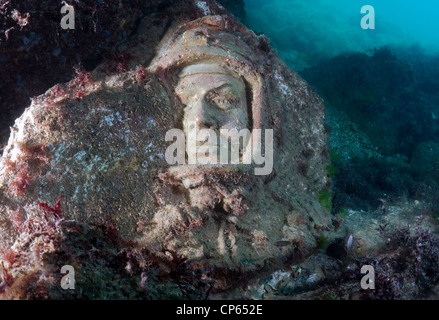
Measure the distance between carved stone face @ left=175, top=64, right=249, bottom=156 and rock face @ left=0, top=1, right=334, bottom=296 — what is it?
1.5 inches

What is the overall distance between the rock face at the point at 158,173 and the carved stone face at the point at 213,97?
4 cm

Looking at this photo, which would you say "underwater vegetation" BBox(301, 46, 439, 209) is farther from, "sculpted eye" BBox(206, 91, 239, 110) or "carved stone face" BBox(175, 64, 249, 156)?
"sculpted eye" BBox(206, 91, 239, 110)

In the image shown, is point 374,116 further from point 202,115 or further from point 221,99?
point 202,115

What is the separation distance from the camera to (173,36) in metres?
5.79

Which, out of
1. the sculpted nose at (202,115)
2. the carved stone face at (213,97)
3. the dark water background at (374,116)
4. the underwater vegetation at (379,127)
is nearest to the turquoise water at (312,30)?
the dark water background at (374,116)

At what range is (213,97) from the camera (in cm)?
492

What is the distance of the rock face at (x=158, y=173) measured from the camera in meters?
3.64

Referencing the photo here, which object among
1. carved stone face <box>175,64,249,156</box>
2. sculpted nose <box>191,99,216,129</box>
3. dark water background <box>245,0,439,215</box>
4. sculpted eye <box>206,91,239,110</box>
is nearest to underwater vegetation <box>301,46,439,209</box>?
dark water background <box>245,0,439,215</box>

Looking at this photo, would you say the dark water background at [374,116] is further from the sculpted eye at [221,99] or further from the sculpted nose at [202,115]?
the sculpted nose at [202,115]

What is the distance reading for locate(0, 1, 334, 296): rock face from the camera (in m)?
3.64

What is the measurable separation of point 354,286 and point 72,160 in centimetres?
409
